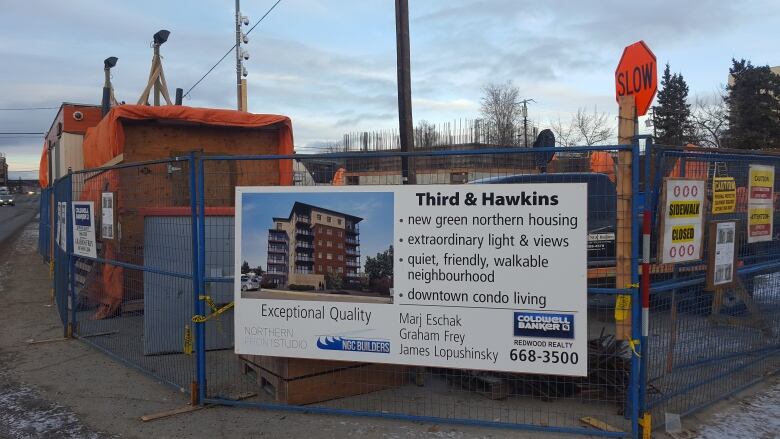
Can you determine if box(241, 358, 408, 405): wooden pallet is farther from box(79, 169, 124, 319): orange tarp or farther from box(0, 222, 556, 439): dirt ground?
box(79, 169, 124, 319): orange tarp

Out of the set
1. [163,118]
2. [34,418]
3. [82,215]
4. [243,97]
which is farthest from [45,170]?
[34,418]

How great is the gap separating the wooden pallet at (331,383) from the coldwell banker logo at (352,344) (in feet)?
1.66

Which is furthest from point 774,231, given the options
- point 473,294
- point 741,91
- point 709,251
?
point 741,91

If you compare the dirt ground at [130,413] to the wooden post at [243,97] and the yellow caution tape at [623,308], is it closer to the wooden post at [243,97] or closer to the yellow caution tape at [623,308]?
the yellow caution tape at [623,308]

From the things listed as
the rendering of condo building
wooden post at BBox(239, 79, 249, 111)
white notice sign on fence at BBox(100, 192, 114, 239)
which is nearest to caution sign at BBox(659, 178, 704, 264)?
the rendering of condo building

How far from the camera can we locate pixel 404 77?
701cm

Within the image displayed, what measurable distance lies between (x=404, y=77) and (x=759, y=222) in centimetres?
412

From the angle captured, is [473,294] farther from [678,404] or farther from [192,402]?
[192,402]

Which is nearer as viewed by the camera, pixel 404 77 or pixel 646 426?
pixel 646 426

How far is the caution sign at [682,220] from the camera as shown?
15.8 feet

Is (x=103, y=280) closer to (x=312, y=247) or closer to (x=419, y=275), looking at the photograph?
(x=312, y=247)

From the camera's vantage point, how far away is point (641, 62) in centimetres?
579

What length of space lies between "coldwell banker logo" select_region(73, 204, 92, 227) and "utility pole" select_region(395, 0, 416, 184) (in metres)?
4.06

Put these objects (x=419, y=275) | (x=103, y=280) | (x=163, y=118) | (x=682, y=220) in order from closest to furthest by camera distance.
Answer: (x=419, y=275) < (x=682, y=220) < (x=103, y=280) < (x=163, y=118)
